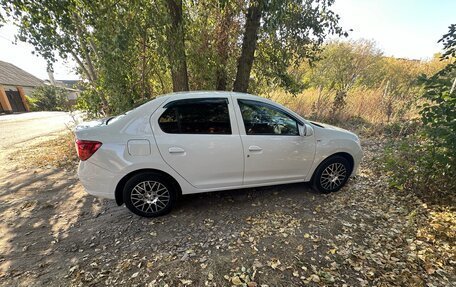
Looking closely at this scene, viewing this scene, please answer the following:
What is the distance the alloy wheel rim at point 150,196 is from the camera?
3.01 meters

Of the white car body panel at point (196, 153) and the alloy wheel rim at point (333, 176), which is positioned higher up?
the white car body panel at point (196, 153)

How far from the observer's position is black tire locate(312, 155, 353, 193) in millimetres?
3586

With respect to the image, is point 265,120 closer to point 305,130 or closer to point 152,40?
point 305,130

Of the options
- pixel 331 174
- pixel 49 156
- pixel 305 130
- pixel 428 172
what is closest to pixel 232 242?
pixel 305 130

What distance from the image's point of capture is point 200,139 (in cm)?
294

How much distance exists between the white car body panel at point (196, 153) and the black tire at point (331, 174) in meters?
0.17

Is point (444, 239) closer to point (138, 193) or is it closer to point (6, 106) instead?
point (138, 193)

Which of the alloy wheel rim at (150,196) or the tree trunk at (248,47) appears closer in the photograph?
the alloy wheel rim at (150,196)

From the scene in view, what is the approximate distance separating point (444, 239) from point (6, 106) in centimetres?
3316

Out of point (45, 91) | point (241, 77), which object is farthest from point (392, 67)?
point (45, 91)

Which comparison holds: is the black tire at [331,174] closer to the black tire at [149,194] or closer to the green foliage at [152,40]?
the black tire at [149,194]

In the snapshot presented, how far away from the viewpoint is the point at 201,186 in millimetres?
3168

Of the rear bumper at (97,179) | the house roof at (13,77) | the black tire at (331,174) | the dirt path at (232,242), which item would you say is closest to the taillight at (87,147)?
the rear bumper at (97,179)

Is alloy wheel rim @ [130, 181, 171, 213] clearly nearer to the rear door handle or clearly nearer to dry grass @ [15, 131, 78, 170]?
the rear door handle
